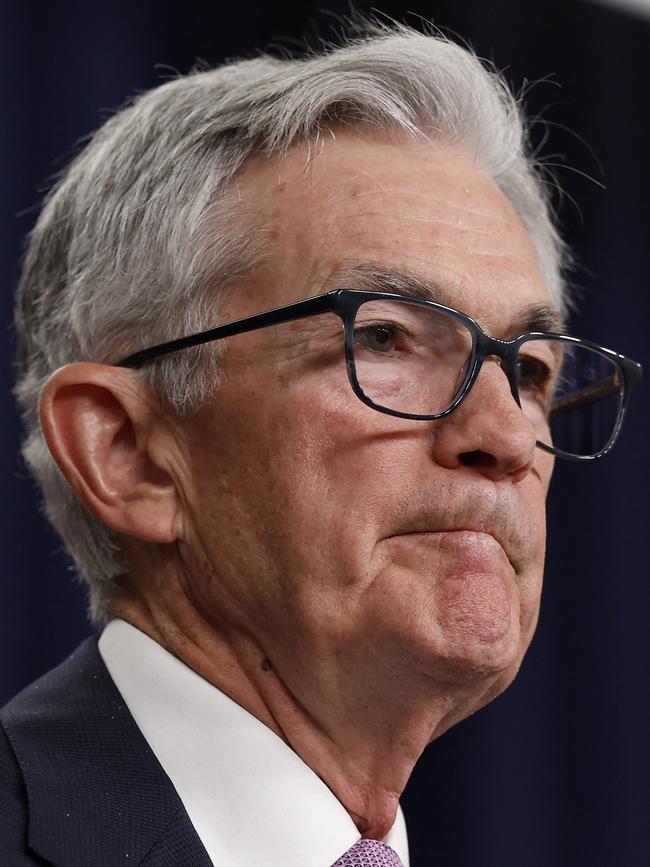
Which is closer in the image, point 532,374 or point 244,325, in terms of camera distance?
point 244,325

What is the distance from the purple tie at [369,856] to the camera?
50.9 inches

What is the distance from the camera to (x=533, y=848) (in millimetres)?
2746

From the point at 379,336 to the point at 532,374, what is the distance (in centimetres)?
35

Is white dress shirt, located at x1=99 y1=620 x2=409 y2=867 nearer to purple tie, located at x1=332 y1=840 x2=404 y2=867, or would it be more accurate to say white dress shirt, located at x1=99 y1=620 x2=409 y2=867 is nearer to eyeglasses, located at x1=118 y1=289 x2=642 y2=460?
purple tie, located at x1=332 y1=840 x2=404 y2=867

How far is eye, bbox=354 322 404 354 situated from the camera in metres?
1.37

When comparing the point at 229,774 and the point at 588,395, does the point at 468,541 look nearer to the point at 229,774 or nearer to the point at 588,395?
the point at 229,774

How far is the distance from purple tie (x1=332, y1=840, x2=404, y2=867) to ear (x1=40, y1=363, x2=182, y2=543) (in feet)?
1.45

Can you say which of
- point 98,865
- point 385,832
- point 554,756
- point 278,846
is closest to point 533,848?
point 554,756

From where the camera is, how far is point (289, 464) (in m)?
1.34

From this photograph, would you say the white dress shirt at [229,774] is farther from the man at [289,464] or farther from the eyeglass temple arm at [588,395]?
the eyeglass temple arm at [588,395]

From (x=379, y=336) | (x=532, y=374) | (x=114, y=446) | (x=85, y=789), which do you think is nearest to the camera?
(x=85, y=789)

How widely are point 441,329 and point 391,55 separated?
0.46 m

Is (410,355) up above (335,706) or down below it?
above

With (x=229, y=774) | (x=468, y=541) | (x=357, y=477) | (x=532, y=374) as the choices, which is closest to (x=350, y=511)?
(x=357, y=477)
